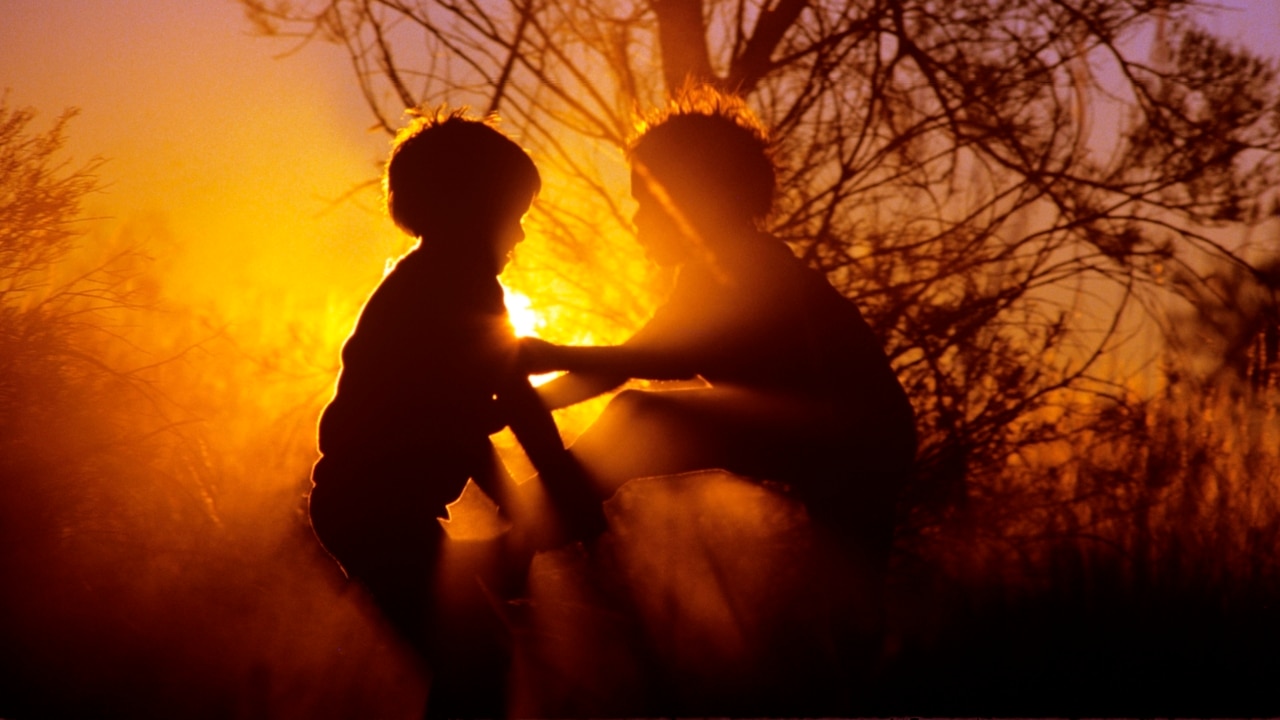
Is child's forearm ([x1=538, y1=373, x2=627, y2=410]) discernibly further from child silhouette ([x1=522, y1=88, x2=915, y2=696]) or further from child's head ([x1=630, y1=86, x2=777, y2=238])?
child's head ([x1=630, y1=86, x2=777, y2=238])

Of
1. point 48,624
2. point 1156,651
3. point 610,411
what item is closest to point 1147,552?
point 1156,651

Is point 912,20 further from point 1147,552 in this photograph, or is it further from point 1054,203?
point 1147,552

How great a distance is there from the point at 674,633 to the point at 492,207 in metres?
1.71

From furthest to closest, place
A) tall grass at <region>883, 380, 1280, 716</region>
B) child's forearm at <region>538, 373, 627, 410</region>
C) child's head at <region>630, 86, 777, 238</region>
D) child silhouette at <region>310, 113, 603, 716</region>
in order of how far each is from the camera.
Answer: tall grass at <region>883, 380, 1280, 716</region> → child's head at <region>630, 86, 777, 238</region> → child's forearm at <region>538, 373, 627, 410</region> → child silhouette at <region>310, 113, 603, 716</region>

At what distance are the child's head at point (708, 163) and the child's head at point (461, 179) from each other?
42cm

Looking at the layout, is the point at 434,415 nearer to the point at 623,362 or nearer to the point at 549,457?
the point at 549,457

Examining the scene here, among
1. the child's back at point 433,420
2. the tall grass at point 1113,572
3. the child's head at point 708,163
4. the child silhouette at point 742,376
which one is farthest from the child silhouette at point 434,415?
the tall grass at point 1113,572

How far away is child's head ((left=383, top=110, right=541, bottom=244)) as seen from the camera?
2902 mm

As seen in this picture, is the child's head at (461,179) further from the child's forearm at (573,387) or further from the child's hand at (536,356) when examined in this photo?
the child's forearm at (573,387)

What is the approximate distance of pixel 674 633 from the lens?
4.00 metres

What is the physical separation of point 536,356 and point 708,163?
0.77 m

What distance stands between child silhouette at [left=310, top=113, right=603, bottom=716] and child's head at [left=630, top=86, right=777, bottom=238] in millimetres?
517

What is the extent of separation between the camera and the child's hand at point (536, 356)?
114 inches

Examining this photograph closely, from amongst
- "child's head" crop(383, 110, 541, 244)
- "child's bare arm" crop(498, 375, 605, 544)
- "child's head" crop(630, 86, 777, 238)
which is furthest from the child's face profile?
"child's head" crop(630, 86, 777, 238)
